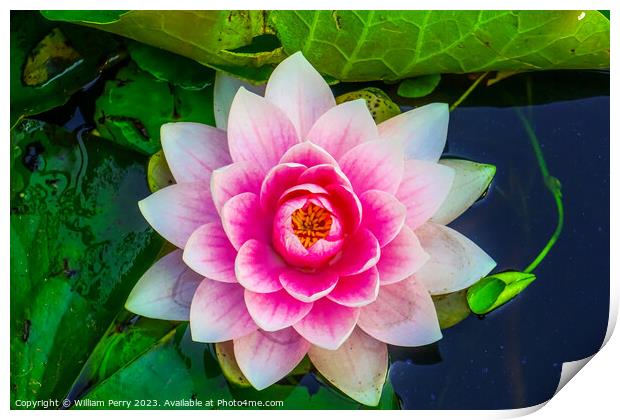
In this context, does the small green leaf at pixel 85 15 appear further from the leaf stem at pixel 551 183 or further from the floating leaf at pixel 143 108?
the leaf stem at pixel 551 183

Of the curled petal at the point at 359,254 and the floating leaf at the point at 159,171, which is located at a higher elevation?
the floating leaf at the point at 159,171

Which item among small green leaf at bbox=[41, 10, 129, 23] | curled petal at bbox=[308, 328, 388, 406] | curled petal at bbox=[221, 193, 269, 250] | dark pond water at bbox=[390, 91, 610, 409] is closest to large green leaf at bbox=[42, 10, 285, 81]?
small green leaf at bbox=[41, 10, 129, 23]

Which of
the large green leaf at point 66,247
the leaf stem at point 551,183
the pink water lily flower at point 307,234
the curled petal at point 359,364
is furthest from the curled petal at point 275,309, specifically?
the leaf stem at point 551,183

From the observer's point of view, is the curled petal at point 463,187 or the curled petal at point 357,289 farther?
the curled petal at point 463,187

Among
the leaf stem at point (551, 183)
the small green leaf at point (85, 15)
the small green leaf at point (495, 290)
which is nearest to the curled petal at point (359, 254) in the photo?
the small green leaf at point (495, 290)

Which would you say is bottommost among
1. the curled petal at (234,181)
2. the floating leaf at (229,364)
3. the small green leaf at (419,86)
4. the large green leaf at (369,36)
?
the floating leaf at (229,364)

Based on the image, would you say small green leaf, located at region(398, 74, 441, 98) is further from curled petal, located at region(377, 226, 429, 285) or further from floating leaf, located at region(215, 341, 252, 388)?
floating leaf, located at region(215, 341, 252, 388)

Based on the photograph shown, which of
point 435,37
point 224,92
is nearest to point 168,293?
point 224,92
